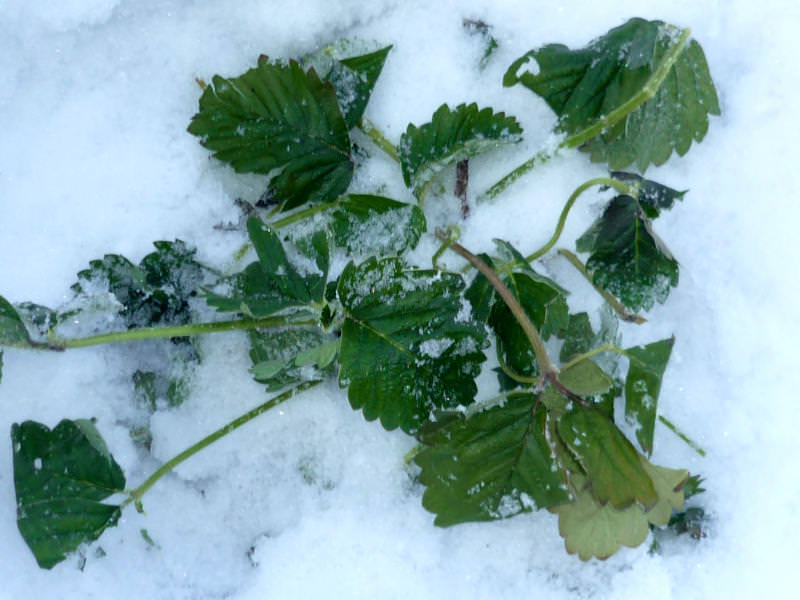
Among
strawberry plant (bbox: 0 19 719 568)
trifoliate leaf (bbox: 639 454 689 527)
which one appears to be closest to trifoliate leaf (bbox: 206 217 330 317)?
strawberry plant (bbox: 0 19 719 568)

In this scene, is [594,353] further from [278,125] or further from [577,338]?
[278,125]

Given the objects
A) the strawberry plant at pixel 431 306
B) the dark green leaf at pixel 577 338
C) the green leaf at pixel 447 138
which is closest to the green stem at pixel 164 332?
the strawberry plant at pixel 431 306

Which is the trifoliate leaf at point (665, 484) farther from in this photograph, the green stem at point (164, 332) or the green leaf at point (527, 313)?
the green stem at point (164, 332)

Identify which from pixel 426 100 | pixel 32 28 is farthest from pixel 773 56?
pixel 32 28

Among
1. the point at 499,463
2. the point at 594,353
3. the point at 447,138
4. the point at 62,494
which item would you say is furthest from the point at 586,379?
the point at 62,494

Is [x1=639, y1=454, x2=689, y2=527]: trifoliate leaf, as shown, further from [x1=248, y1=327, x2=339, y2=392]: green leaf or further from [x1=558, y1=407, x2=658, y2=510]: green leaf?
[x1=248, y1=327, x2=339, y2=392]: green leaf

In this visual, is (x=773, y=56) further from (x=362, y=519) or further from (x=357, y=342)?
(x=362, y=519)
